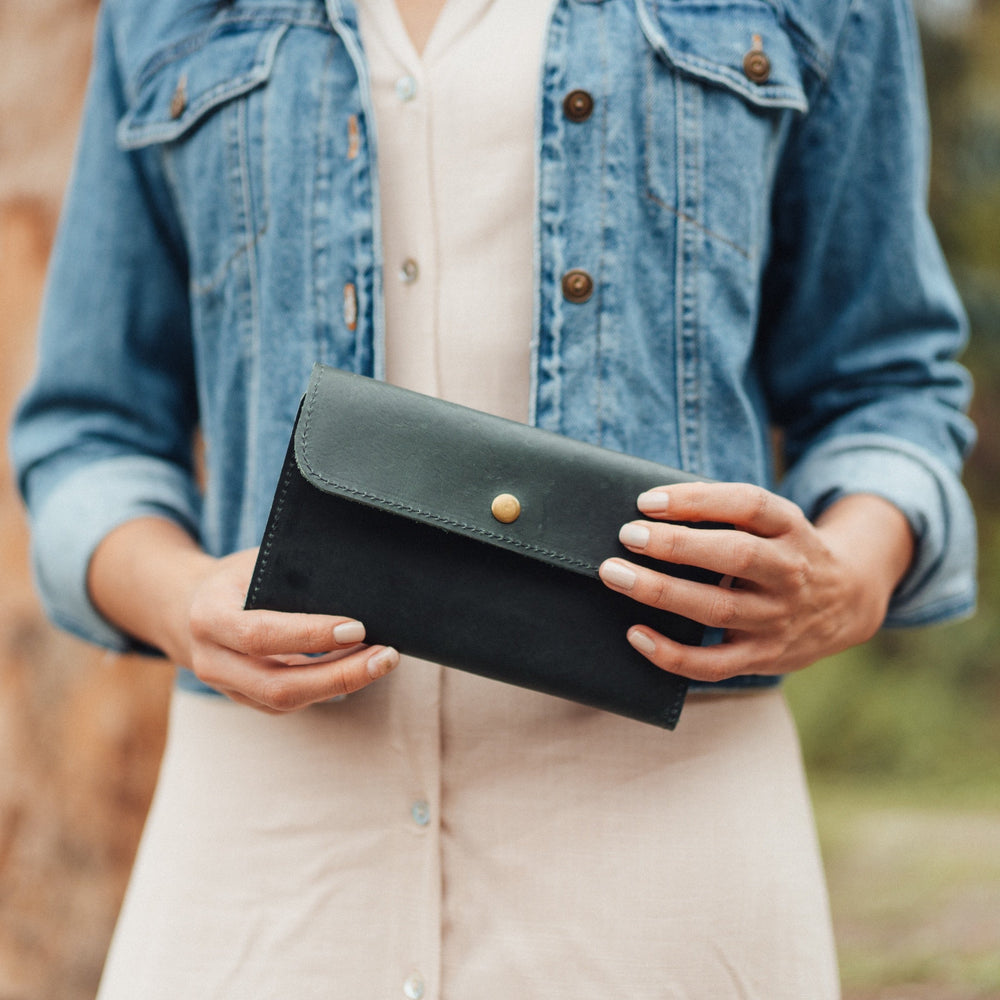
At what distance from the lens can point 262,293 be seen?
1.02 metres

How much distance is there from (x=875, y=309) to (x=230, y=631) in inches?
30.3

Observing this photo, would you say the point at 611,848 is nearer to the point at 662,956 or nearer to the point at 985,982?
the point at 662,956

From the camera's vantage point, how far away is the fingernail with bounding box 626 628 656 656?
2.76ft

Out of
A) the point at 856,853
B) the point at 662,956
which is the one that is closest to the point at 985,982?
the point at 856,853

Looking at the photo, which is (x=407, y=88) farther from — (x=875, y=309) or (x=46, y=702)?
(x=46, y=702)

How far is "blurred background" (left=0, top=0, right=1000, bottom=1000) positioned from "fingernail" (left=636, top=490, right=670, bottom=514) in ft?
4.09

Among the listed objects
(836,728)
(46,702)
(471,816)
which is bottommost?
(836,728)

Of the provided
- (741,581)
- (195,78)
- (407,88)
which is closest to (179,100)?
(195,78)

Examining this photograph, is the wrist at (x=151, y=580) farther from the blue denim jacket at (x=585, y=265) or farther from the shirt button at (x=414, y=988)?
the shirt button at (x=414, y=988)

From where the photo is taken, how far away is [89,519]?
1078 millimetres

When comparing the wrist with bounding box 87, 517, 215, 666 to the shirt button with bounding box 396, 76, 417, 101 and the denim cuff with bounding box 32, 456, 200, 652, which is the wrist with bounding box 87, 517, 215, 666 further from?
the shirt button with bounding box 396, 76, 417, 101

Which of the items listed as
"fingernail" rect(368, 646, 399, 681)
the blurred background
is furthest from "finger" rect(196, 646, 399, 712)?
the blurred background

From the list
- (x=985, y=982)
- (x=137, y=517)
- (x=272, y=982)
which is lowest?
(x=985, y=982)

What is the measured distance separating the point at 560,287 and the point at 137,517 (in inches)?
20.2
